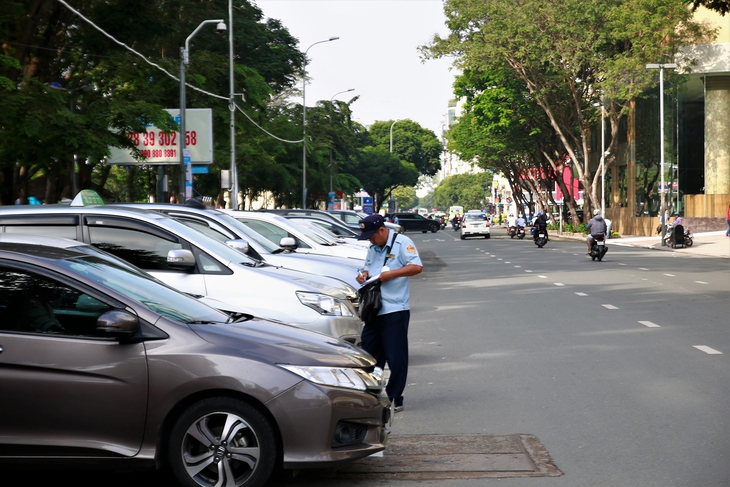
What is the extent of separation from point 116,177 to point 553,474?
5798 cm

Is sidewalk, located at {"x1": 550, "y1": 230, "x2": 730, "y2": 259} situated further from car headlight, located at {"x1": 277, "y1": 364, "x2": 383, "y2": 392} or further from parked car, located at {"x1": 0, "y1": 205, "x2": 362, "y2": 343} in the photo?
car headlight, located at {"x1": 277, "y1": 364, "x2": 383, "y2": 392}

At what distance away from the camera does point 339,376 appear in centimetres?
551

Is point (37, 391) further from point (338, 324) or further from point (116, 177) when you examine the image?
point (116, 177)

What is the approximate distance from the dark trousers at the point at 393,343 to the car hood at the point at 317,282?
1.65m

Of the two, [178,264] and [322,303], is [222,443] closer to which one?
[178,264]

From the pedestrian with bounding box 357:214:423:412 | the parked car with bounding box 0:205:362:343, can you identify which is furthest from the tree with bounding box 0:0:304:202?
the pedestrian with bounding box 357:214:423:412

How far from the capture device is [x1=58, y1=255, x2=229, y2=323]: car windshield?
5.54m

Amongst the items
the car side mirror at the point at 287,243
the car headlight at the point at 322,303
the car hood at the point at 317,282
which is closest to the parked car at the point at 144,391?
the car headlight at the point at 322,303

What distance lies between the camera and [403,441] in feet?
22.5

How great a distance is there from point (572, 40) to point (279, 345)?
42.5 metres

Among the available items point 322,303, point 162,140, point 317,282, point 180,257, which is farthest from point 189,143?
point 180,257

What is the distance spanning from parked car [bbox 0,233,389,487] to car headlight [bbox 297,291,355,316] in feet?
11.4

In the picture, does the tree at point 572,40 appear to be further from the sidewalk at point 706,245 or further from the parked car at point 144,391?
the parked car at point 144,391

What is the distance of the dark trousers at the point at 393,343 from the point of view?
7.55 meters
